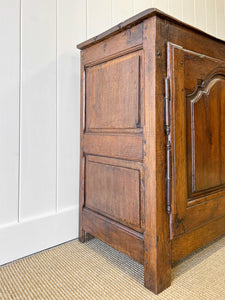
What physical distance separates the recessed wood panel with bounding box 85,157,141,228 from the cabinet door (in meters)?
0.14

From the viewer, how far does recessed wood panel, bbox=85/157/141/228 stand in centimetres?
82

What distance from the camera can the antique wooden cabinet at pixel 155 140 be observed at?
74cm

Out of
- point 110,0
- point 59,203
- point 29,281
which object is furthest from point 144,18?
point 29,281

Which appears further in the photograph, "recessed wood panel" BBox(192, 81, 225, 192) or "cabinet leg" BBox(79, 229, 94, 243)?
"cabinet leg" BBox(79, 229, 94, 243)

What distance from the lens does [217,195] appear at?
3.10 feet

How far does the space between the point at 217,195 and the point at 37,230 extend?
81 centimetres

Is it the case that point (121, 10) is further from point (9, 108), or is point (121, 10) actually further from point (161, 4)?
point (9, 108)

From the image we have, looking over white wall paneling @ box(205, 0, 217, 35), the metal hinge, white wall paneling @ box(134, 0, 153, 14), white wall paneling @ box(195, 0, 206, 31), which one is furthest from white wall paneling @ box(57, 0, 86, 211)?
white wall paneling @ box(205, 0, 217, 35)

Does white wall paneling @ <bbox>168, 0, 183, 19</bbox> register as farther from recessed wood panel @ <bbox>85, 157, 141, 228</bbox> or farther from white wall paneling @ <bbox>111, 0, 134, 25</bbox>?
recessed wood panel @ <bbox>85, 157, 141, 228</bbox>

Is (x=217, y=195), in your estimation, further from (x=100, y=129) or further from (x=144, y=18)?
(x=144, y=18)

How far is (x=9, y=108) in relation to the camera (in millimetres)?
951

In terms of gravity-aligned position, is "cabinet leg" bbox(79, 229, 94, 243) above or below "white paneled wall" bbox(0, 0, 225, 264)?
below

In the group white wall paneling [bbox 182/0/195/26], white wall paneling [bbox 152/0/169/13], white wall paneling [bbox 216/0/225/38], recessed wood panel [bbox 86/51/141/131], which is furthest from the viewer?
white wall paneling [bbox 216/0/225/38]

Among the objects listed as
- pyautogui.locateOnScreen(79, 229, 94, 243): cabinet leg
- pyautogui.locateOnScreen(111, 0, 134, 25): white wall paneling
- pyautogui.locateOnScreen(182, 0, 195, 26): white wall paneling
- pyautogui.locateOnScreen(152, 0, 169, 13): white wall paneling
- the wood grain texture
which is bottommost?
pyautogui.locateOnScreen(79, 229, 94, 243): cabinet leg
